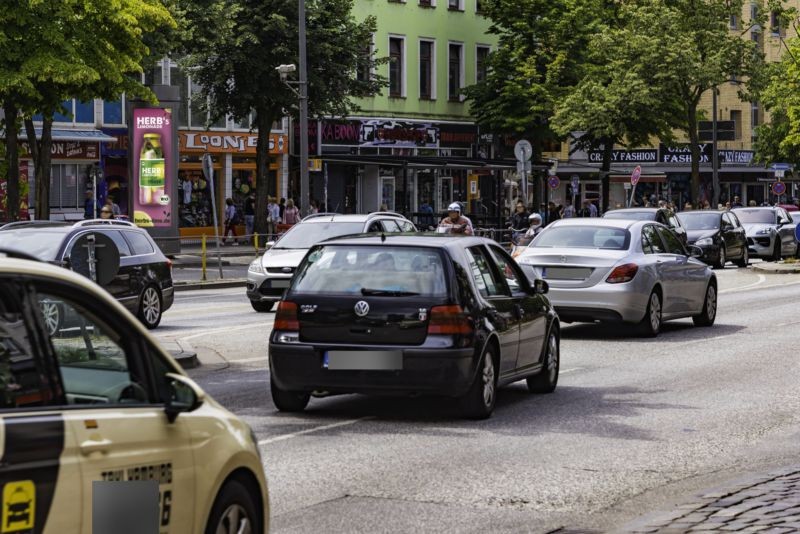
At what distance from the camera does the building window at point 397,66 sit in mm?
70250

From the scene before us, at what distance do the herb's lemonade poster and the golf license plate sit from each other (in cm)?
3068

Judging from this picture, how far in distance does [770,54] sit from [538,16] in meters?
40.9

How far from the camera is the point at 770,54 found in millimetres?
105250

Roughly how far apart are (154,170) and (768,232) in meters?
18.7

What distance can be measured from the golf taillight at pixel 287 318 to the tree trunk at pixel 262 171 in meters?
41.2

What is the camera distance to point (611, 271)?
19812mm

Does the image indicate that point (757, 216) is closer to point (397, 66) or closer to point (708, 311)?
point (397, 66)

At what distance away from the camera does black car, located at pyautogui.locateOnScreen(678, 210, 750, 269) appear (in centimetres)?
4300

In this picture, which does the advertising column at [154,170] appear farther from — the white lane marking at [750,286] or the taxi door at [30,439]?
the taxi door at [30,439]

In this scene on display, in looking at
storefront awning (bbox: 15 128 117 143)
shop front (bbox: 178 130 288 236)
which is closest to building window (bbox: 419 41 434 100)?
shop front (bbox: 178 130 288 236)

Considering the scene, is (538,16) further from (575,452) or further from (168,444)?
(168,444)

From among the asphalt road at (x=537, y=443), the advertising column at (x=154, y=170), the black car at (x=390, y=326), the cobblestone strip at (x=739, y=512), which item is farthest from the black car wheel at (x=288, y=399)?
the advertising column at (x=154, y=170)

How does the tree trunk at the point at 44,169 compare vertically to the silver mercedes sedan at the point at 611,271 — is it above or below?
Result: above

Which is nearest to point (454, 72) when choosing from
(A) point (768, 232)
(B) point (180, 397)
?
(A) point (768, 232)
